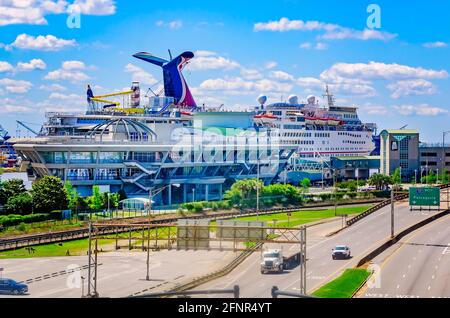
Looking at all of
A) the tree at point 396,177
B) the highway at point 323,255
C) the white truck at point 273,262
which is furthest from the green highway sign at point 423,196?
the white truck at point 273,262

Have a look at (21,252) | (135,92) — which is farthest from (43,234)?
(135,92)

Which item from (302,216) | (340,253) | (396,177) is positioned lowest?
(340,253)

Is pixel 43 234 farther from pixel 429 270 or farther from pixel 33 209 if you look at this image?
pixel 429 270

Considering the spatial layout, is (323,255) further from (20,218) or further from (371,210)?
(20,218)

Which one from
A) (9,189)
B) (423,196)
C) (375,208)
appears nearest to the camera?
(9,189)

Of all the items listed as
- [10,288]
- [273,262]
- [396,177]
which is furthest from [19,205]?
[396,177]

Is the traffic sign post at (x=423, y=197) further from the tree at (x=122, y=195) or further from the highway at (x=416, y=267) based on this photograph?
the tree at (x=122, y=195)
